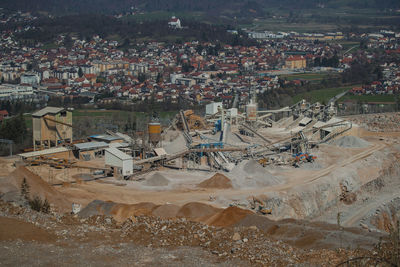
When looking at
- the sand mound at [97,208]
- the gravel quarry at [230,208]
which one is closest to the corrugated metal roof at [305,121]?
the gravel quarry at [230,208]

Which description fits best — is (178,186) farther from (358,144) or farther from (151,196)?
(358,144)

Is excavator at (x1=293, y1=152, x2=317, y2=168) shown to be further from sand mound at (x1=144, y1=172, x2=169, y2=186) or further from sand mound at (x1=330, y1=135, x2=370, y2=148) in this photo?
sand mound at (x1=144, y1=172, x2=169, y2=186)

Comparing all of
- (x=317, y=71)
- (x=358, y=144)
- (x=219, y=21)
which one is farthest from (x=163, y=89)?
(x=219, y=21)

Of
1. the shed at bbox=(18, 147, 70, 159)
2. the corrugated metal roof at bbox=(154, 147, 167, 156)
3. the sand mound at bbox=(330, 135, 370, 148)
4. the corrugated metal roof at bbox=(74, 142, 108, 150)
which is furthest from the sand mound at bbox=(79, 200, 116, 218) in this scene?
the sand mound at bbox=(330, 135, 370, 148)

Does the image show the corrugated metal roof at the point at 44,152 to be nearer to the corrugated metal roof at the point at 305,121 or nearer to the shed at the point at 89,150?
the shed at the point at 89,150

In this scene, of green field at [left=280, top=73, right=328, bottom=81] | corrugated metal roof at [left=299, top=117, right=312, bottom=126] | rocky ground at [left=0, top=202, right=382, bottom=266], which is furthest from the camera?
green field at [left=280, top=73, right=328, bottom=81]
